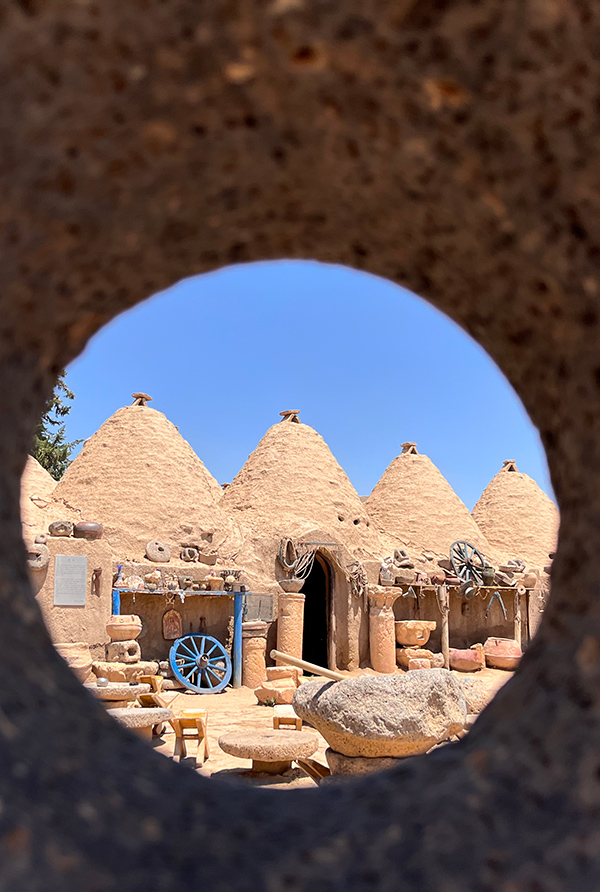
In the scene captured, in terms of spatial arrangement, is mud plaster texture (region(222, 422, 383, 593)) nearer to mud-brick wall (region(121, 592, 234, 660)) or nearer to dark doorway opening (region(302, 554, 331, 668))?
dark doorway opening (region(302, 554, 331, 668))

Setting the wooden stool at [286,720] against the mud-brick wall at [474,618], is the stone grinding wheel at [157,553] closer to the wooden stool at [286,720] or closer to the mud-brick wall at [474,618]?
the wooden stool at [286,720]

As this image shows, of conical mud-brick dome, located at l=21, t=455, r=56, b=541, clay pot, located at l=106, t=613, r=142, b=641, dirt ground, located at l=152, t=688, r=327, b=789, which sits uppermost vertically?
conical mud-brick dome, located at l=21, t=455, r=56, b=541

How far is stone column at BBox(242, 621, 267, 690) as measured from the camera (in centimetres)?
1150

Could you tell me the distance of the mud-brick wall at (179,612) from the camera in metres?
10.7

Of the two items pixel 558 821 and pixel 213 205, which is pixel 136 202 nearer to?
pixel 213 205

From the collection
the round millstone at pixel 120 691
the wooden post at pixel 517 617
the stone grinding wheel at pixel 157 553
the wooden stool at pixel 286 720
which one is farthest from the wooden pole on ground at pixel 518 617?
the round millstone at pixel 120 691

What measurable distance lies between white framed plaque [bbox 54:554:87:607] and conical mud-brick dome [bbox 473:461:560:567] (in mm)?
16057

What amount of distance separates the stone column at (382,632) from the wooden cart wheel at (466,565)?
2.54m

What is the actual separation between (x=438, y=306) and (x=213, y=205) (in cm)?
79

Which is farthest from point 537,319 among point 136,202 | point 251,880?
point 251,880

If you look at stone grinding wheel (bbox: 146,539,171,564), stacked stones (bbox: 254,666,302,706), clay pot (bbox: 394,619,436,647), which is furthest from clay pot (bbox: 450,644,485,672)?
stone grinding wheel (bbox: 146,539,171,564)

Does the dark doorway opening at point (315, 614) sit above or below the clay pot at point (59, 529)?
below

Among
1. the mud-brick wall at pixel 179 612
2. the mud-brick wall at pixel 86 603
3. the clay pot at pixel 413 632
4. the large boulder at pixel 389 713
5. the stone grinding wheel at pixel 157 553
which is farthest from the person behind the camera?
the clay pot at pixel 413 632

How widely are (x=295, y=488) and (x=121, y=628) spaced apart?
800 centimetres
